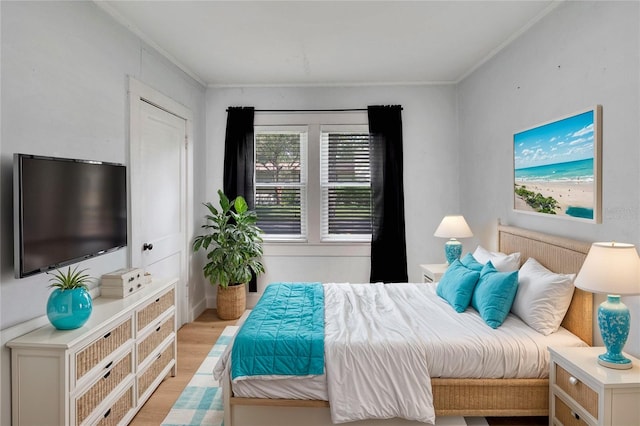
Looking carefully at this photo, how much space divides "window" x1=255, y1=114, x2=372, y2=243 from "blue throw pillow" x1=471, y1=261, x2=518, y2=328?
2056 millimetres

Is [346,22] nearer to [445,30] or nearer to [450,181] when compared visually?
[445,30]

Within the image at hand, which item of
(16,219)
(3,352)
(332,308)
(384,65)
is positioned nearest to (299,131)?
(384,65)

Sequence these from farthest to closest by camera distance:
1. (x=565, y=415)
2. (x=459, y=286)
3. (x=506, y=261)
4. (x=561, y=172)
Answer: (x=506, y=261), (x=459, y=286), (x=561, y=172), (x=565, y=415)

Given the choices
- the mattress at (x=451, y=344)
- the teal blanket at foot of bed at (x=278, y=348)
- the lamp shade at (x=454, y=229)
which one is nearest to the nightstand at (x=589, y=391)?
the mattress at (x=451, y=344)

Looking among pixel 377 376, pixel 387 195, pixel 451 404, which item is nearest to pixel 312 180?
pixel 387 195

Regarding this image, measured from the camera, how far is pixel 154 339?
2619mm

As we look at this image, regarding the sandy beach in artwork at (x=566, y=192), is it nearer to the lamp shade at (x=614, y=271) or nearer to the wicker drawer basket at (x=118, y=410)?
the lamp shade at (x=614, y=271)

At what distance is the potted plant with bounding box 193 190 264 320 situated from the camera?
4.04 m

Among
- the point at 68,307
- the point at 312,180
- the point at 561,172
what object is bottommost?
the point at 68,307

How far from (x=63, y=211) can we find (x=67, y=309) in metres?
0.57

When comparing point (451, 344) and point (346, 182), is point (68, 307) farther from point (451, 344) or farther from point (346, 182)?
point (346, 182)

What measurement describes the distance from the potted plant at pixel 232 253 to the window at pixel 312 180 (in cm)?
41

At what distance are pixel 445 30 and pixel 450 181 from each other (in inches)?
75.8

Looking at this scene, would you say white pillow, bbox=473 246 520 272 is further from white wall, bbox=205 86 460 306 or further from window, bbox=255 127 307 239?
window, bbox=255 127 307 239
